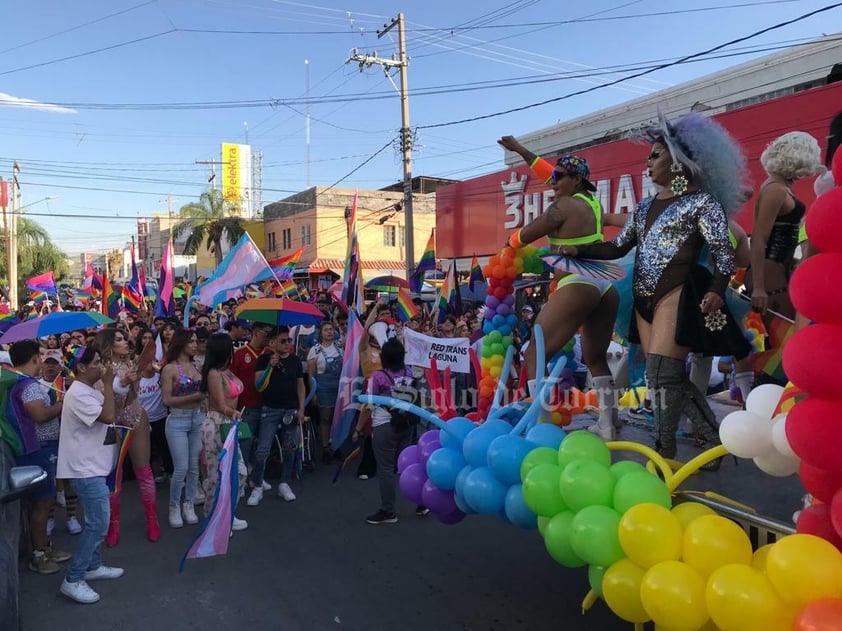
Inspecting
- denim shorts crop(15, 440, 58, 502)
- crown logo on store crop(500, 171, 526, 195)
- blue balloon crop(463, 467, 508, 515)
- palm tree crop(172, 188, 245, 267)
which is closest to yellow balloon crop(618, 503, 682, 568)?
blue balloon crop(463, 467, 508, 515)

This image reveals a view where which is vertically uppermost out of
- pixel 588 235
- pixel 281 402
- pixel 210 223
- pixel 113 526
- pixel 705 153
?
pixel 210 223

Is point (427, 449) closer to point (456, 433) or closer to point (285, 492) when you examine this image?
point (456, 433)

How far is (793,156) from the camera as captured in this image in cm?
319

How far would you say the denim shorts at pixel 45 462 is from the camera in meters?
4.30

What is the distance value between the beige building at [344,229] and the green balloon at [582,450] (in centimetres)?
2966

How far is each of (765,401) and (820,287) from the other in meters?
0.65

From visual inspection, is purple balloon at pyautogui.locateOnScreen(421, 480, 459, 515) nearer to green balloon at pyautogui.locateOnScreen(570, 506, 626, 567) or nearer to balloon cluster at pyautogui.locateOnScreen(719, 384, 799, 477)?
green balloon at pyautogui.locateOnScreen(570, 506, 626, 567)

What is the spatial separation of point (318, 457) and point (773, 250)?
569cm

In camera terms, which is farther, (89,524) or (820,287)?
(89,524)

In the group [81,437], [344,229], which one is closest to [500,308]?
[81,437]

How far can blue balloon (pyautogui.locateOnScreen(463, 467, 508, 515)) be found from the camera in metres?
2.58

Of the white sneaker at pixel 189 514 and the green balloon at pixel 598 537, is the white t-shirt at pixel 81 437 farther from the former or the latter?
the green balloon at pixel 598 537

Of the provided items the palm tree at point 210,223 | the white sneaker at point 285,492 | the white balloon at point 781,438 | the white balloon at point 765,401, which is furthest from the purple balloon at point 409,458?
the palm tree at point 210,223

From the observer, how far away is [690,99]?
16.1 meters
